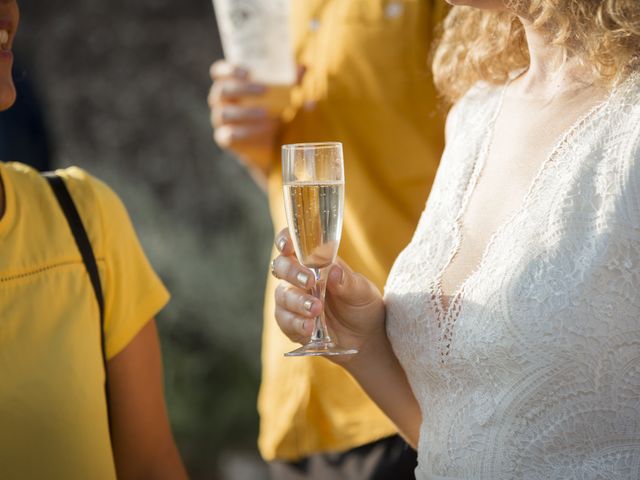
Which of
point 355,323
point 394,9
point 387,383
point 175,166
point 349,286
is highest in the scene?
point 394,9

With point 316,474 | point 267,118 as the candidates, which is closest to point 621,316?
point 316,474

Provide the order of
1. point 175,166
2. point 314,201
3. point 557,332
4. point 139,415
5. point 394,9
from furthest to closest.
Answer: point 175,166, point 394,9, point 139,415, point 314,201, point 557,332

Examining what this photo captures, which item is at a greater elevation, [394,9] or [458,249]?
[394,9]

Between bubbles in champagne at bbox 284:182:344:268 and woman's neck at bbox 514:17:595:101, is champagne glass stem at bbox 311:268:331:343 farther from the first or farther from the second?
woman's neck at bbox 514:17:595:101

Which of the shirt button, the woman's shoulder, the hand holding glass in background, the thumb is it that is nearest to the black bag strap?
the woman's shoulder

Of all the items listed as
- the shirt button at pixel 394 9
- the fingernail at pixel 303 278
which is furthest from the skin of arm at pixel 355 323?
the shirt button at pixel 394 9

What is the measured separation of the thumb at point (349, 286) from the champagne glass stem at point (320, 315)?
47 mm

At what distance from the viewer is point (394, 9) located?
2.83 meters

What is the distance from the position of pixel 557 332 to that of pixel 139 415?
1.00m

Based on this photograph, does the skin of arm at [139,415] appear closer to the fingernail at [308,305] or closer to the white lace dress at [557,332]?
the fingernail at [308,305]

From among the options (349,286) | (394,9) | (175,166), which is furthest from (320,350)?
(175,166)

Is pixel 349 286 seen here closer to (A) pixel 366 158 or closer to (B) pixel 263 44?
(A) pixel 366 158

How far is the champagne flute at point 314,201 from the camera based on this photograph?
188 cm

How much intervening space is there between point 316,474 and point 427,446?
2.93 feet
